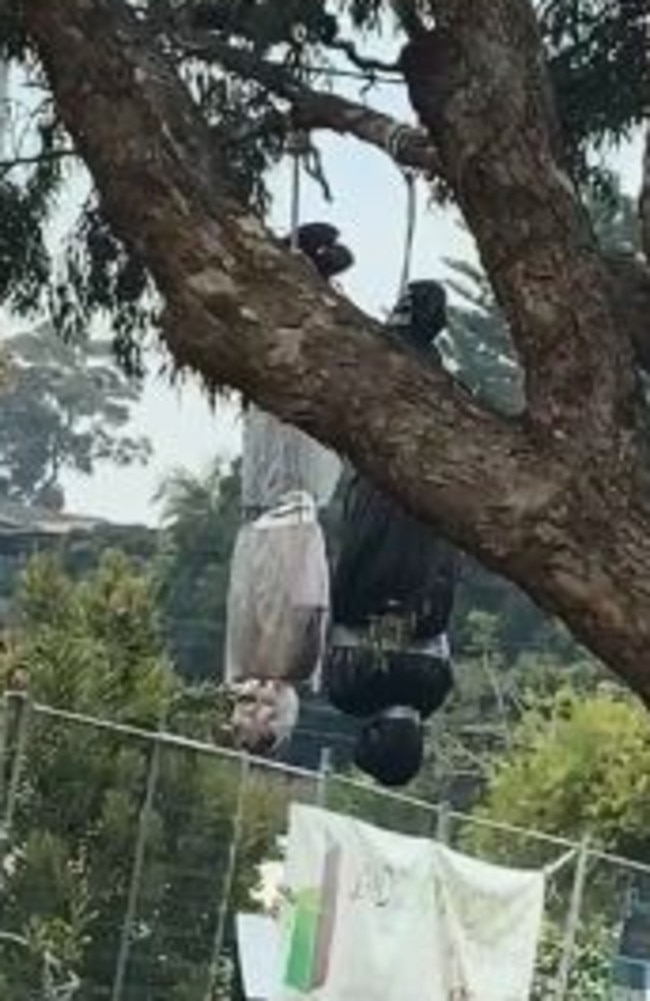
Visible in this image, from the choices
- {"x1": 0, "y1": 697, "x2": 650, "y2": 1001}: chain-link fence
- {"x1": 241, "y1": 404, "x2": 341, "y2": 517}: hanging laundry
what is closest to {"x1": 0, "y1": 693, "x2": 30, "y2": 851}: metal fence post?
{"x1": 0, "y1": 697, "x2": 650, "y2": 1001}: chain-link fence

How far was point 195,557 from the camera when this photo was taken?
6506cm

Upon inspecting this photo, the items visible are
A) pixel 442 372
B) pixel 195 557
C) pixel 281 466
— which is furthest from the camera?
pixel 195 557

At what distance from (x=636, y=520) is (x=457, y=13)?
3.40 ft

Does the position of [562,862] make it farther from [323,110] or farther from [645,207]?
[645,207]

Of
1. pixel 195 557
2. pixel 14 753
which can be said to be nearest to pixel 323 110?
pixel 14 753

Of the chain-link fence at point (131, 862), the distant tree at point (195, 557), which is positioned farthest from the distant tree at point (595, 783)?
the distant tree at point (195, 557)

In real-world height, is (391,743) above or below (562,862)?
above

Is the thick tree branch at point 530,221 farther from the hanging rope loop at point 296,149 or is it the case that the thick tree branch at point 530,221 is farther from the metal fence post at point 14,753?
the metal fence post at point 14,753

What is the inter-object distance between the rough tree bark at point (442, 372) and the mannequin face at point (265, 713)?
378cm

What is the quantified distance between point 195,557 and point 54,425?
33.0m

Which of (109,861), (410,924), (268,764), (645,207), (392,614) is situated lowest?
(410,924)

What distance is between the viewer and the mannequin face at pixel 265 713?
9180 mm

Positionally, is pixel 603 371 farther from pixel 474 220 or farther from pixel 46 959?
pixel 46 959

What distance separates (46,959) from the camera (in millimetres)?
13258
